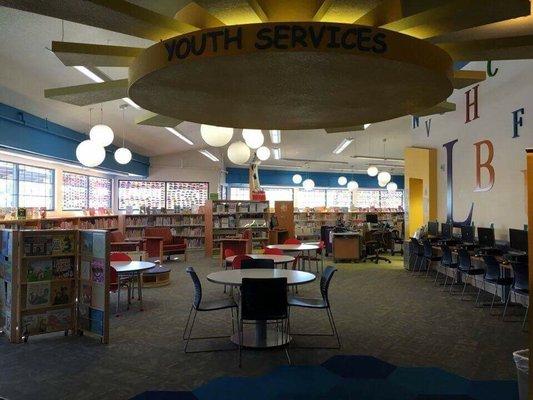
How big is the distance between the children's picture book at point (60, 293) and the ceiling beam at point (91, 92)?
246cm

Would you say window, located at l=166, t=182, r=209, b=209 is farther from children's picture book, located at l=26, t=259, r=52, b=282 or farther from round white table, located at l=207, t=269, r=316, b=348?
round white table, located at l=207, t=269, r=316, b=348

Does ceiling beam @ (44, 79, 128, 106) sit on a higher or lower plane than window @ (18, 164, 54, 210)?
higher

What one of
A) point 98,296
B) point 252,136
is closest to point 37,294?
point 98,296

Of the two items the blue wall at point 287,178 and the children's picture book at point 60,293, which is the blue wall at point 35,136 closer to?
the children's picture book at point 60,293

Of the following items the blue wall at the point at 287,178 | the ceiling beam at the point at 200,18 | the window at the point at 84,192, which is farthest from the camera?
the blue wall at the point at 287,178

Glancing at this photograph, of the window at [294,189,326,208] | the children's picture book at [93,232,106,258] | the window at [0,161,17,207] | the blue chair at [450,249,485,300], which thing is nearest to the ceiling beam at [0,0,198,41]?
the children's picture book at [93,232,106,258]

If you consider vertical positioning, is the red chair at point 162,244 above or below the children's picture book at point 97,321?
above

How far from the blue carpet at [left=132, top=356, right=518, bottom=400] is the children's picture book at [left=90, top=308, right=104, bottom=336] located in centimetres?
168

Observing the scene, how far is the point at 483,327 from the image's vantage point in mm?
5387

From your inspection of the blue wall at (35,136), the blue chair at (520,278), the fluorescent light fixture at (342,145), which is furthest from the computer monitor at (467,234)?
the blue wall at (35,136)

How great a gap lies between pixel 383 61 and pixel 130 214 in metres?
12.2

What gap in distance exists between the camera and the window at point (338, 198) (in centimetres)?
2153

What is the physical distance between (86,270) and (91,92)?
2.47 meters

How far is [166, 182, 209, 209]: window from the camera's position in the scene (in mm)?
15992
